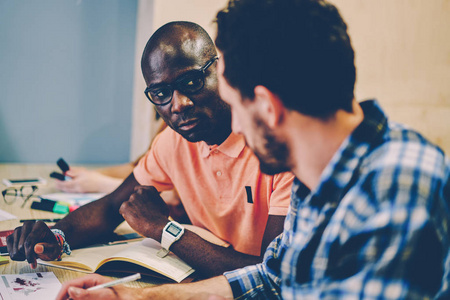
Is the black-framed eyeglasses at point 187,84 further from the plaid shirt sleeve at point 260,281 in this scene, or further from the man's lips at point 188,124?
the plaid shirt sleeve at point 260,281

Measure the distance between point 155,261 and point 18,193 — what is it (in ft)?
3.08

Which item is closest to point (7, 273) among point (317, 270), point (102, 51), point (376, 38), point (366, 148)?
point (317, 270)

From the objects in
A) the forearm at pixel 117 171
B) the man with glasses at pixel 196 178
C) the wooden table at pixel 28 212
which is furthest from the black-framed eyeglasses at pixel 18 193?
the man with glasses at pixel 196 178

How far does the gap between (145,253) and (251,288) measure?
269 millimetres

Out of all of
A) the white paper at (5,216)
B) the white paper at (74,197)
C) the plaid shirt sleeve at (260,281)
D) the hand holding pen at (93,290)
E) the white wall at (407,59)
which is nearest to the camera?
the hand holding pen at (93,290)

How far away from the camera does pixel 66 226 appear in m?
1.16

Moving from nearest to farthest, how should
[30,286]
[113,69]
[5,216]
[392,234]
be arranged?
[392,234]
[30,286]
[5,216]
[113,69]

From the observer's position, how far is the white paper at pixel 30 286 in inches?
31.9

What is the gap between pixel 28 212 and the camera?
1.39m

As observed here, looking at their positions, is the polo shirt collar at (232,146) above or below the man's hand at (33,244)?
above

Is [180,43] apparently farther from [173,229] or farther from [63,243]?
[63,243]

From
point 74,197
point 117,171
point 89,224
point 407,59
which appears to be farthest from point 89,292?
point 407,59

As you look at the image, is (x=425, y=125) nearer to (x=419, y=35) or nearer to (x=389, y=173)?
(x=419, y=35)

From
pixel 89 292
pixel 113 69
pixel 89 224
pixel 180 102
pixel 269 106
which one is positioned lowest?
pixel 89 224
